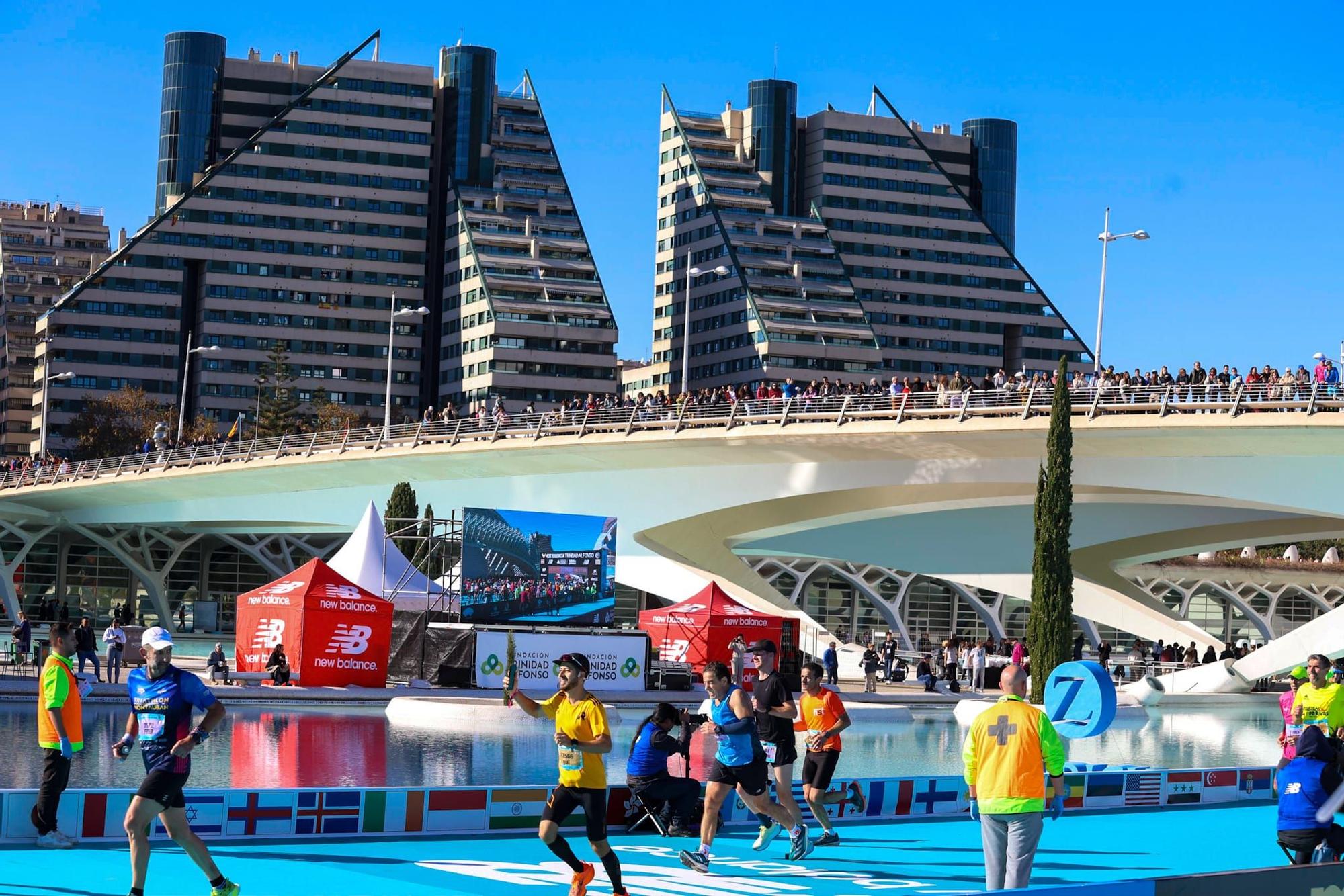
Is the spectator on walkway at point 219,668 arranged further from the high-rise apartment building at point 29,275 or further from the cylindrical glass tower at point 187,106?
the cylindrical glass tower at point 187,106

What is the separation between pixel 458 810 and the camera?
47.7 ft

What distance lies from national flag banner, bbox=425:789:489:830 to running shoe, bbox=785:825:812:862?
9.05ft

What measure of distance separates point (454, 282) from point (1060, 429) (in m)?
87.8

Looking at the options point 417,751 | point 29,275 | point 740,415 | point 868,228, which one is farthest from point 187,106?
point 417,751

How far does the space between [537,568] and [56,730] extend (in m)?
24.2

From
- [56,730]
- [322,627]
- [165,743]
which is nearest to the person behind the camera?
[165,743]

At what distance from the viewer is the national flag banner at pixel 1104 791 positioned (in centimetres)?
1838

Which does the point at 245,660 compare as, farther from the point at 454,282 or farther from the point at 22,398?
the point at 22,398

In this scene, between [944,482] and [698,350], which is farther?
[698,350]

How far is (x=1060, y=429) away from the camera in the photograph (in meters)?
38.7

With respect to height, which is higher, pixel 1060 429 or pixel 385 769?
pixel 1060 429

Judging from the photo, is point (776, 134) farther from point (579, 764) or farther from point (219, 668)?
point (579, 764)

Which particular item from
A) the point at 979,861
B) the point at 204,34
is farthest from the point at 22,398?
the point at 979,861

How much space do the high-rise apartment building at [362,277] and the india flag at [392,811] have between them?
10314cm
